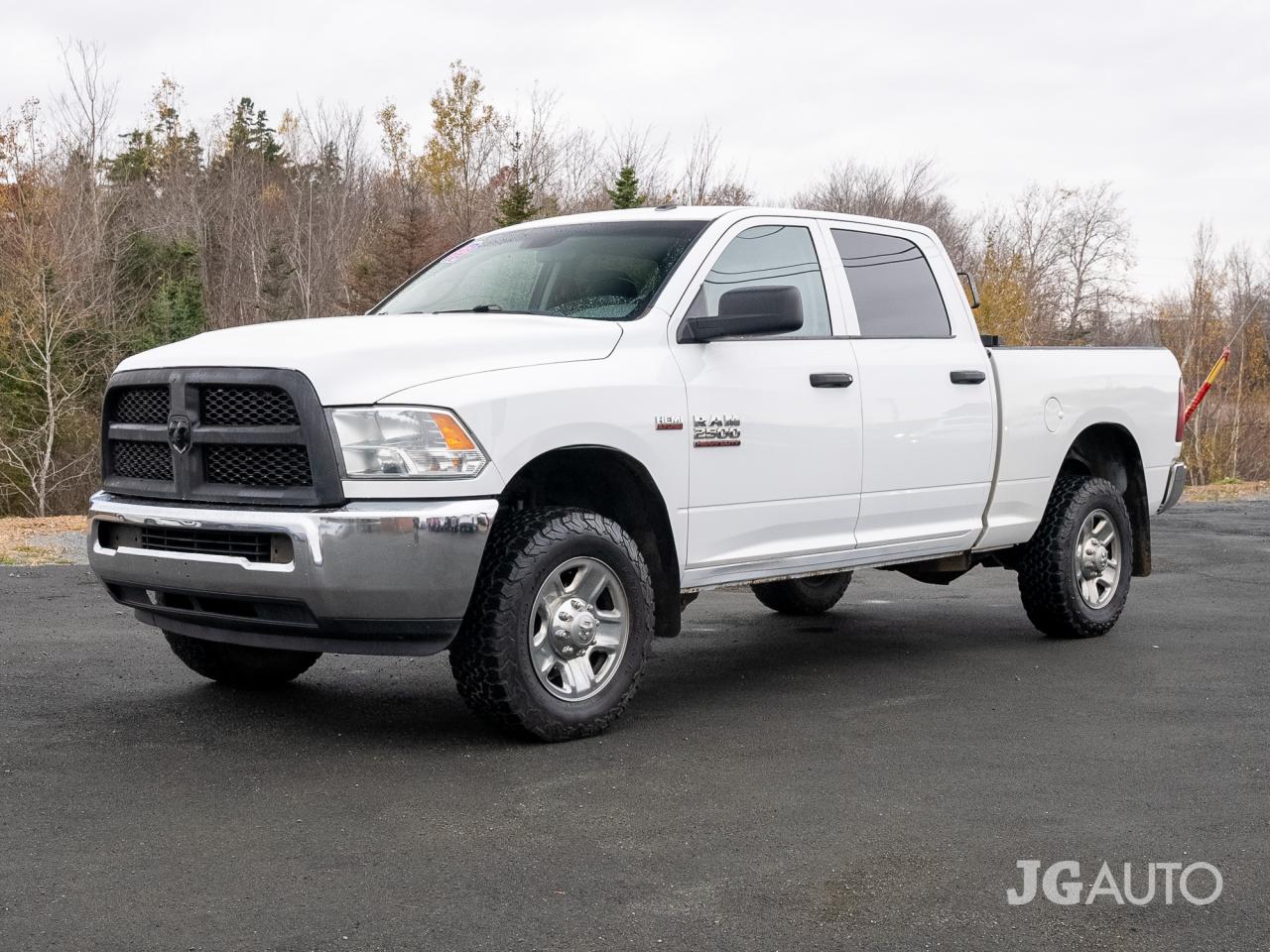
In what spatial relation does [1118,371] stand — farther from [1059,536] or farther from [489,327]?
[489,327]

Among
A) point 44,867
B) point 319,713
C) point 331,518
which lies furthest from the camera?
point 319,713

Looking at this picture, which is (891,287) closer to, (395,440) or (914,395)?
(914,395)

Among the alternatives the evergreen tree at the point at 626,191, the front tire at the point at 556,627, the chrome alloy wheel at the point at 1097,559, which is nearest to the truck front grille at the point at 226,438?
the front tire at the point at 556,627

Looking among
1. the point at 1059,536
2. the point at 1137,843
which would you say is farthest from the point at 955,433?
the point at 1137,843

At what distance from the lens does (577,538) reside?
5.16m

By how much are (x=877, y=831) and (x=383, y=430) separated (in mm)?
2069

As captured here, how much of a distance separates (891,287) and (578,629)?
8.79 ft

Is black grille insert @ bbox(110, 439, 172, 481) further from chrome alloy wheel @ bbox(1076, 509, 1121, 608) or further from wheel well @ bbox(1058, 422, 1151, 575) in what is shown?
wheel well @ bbox(1058, 422, 1151, 575)

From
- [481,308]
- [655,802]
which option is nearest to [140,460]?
[481,308]

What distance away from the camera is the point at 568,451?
5.26 metres

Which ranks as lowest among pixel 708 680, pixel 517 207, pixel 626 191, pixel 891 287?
pixel 708 680

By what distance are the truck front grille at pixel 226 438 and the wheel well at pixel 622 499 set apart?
2.92 ft

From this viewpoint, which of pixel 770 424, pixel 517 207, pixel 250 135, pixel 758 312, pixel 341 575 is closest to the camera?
pixel 341 575

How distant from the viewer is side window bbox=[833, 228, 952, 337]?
6.66m
